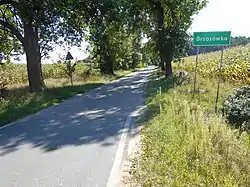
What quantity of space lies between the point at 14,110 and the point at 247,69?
11543 mm

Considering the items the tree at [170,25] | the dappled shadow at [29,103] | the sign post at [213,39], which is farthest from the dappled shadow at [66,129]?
the tree at [170,25]

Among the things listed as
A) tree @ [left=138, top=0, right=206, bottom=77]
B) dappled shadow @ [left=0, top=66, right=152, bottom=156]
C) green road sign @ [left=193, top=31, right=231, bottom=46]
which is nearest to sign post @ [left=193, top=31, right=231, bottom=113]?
green road sign @ [left=193, top=31, right=231, bottom=46]

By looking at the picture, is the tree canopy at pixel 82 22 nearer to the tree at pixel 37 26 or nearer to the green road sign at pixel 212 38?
the tree at pixel 37 26

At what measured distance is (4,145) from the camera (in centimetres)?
723

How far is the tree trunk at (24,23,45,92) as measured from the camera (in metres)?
17.8

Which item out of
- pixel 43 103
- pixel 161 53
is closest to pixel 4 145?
pixel 43 103

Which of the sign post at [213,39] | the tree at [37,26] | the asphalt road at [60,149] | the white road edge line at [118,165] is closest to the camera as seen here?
the white road edge line at [118,165]

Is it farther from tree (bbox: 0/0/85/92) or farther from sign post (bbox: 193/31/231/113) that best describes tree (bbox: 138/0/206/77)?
sign post (bbox: 193/31/231/113)

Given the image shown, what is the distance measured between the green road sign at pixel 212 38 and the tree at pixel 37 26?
332 inches

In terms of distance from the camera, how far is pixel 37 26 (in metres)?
16.3

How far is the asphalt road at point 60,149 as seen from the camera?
16.5 feet

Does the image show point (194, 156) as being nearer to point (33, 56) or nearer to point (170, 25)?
point (33, 56)

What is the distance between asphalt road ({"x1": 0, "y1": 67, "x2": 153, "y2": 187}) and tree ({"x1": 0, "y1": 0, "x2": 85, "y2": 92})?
6419 mm

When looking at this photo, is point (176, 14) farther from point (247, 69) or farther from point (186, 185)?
point (186, 185)
